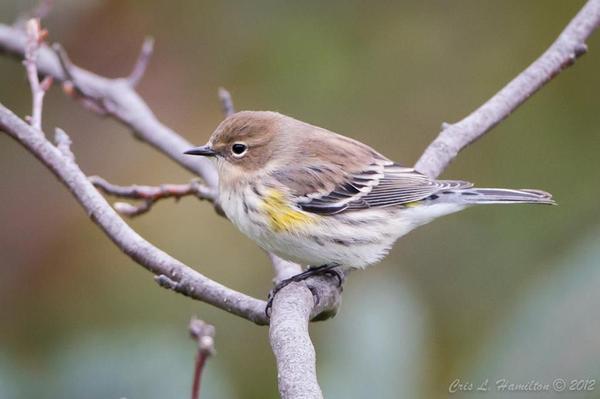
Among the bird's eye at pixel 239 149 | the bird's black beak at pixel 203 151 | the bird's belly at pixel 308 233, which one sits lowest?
the bird's belly at pixel 308 233

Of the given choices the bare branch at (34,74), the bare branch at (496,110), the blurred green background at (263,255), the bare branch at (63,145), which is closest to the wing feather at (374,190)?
the bare branch at (496,110)

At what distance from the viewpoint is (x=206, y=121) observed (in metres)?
5.81

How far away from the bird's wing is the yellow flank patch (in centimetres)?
9

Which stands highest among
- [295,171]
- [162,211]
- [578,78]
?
[578,78]

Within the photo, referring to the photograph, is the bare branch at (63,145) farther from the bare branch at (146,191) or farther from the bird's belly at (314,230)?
the bird's belly at (314,230)

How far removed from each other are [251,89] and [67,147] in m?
2.16

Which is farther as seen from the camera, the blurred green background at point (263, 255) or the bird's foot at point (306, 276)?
the blurred green background at point (263, 255)

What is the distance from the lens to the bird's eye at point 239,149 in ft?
14.7

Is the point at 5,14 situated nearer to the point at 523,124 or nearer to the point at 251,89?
the point at 251,89

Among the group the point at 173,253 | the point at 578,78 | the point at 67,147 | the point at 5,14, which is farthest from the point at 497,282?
the point at 5,14

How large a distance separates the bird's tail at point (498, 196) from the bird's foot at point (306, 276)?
767 millimetres

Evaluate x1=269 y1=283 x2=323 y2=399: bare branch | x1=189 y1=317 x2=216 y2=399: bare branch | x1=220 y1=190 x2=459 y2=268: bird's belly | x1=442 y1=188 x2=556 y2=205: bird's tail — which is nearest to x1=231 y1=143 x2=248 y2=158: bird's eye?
x1=220 y1=190 x2=459 y2=268: bird's belly

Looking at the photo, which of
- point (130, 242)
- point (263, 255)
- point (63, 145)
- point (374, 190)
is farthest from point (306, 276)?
point (263, 255)

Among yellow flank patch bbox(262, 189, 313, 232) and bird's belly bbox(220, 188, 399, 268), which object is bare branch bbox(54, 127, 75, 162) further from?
yellow flank patch bbox(262, 189, 313, 232)
